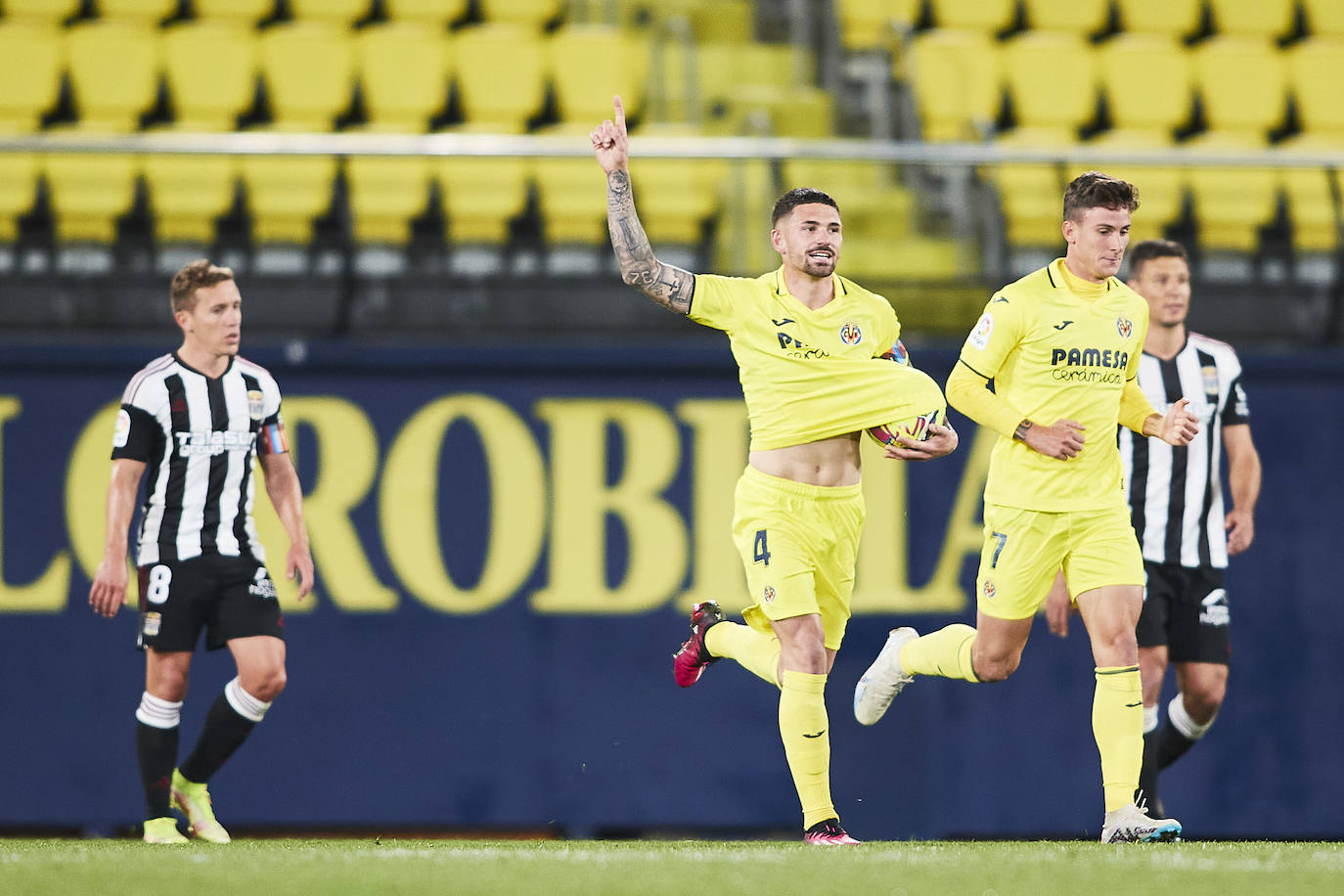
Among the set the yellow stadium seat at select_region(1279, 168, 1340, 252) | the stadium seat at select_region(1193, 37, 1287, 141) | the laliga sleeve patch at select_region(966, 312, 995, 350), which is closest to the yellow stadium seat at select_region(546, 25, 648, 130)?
the stadium seat at select_region(1193, 37, 1287, 141)

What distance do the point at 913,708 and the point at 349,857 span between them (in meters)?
3.62

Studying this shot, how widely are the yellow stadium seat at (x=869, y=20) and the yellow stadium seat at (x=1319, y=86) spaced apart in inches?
99.9

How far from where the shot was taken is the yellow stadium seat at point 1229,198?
335 inches

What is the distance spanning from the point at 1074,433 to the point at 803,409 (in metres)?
0.94

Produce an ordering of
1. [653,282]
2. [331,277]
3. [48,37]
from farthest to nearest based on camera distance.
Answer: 1. [48,37]
2. [331,277]
3. [653,282]

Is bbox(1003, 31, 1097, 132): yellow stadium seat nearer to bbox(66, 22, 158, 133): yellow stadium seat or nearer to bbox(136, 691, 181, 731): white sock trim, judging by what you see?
bbox(66, 22, 158, 133): yellow stadium seat

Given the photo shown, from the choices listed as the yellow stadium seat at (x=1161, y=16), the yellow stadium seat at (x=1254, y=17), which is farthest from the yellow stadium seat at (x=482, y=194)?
the yellow stadium seat at (x=1254, y=17)

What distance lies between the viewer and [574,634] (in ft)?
27.6

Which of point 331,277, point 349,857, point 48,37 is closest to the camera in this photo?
point 349,857

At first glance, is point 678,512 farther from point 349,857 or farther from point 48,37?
point 48,37

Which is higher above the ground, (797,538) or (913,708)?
(797,538)

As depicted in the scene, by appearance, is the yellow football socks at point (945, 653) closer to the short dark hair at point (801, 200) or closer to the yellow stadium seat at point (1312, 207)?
the short dark hair at point (801, 200)

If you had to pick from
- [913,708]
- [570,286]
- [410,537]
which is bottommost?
[913,708]

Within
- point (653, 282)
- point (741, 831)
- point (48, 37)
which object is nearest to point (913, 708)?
point (741, 831)
